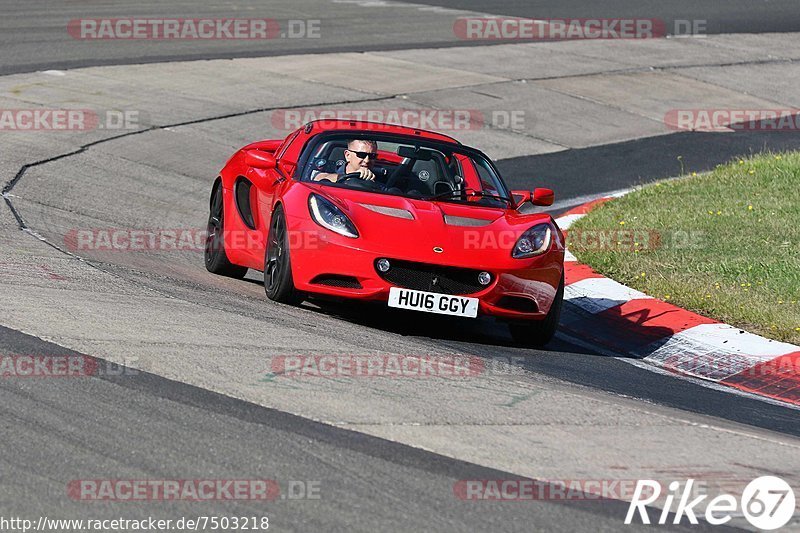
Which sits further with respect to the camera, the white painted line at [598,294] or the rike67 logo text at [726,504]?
the white painted line at [598,294]

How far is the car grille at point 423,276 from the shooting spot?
820cm

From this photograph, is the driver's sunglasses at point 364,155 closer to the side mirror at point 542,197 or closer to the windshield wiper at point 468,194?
the windshield wiper at point 468,194

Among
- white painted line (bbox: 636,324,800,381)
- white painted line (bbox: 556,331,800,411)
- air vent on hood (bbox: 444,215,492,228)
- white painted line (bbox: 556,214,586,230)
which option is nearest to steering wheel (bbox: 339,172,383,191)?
air vent on hood (bbox: 444,215,492,228)

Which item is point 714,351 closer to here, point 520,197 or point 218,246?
point 520,197

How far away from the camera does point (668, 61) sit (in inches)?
933

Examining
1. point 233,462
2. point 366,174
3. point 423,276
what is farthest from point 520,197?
point 233,462

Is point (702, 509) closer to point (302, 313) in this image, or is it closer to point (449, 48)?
point (302, 313)

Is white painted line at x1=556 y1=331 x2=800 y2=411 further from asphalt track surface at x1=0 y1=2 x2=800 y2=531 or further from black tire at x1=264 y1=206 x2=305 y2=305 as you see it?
black tire at x1=264 y1=206 x2=305 y2=305

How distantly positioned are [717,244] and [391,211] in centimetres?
394

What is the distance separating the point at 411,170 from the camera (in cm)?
942

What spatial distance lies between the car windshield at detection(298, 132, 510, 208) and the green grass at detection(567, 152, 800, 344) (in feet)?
5.40

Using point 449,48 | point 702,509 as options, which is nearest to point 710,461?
point 702,509

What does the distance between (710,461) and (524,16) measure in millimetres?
22893

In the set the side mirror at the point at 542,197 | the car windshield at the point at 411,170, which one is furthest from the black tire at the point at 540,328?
the car windshield at the point at 411,170
